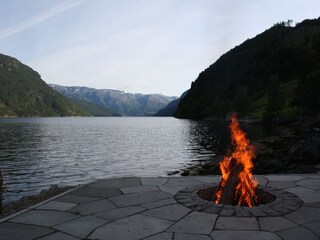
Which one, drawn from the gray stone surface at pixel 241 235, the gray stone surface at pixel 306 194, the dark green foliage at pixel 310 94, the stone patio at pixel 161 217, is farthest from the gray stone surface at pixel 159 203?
→ the dark green foliage at pixel 310 94

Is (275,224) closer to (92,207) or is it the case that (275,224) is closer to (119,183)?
(92,207)

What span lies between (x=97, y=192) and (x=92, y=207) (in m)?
1.81

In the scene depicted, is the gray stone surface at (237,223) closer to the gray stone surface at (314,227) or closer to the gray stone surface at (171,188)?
the gray stone surface at (314,227)

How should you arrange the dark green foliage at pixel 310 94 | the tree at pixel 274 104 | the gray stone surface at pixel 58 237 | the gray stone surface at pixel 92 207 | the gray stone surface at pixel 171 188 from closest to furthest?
the gray stone surface at pixel 58 237 → the gray stone surface at pixel 92 207 → the gray stone surface at pixel 171 188 → the dark green foliage at pixel 310 94 → the tree at pixel 274 104

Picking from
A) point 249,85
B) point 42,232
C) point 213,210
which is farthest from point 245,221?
point 249,85

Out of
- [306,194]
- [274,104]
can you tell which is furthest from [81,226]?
[274,104]

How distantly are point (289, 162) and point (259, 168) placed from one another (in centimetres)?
388

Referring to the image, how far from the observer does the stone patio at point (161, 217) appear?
7.33 metres

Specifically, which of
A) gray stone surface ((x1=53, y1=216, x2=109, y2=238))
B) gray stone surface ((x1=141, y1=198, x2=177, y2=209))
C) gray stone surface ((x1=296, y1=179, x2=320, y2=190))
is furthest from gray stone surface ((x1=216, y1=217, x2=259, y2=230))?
gray stone surface ((x1=296, y1=179, x2=320, y2=190))

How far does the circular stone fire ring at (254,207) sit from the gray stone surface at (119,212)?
1387 mm

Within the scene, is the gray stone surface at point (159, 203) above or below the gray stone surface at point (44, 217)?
above

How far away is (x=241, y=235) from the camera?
721cm

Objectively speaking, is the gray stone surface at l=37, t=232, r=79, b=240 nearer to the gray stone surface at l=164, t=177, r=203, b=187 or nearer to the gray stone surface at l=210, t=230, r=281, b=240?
the gray stone surface at l=210, t=230, r=281, b=240

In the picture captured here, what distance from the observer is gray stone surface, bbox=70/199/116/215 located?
9156mm
